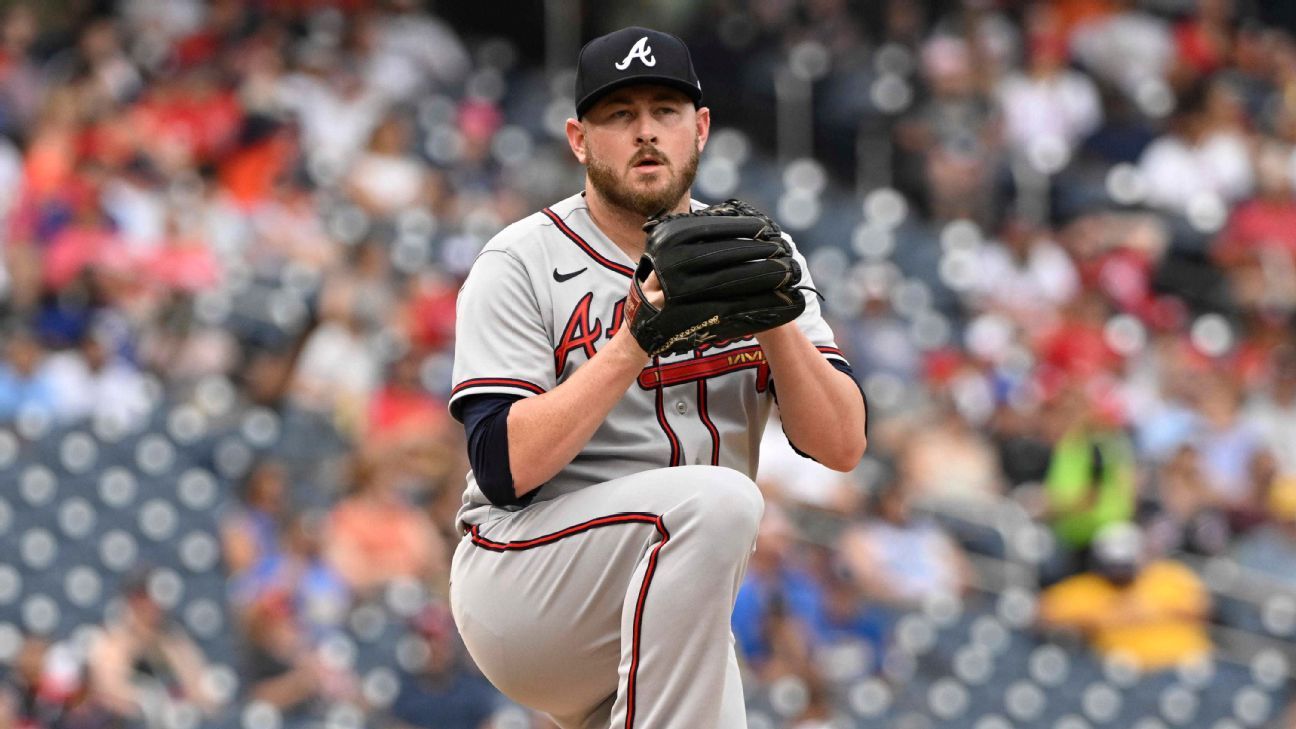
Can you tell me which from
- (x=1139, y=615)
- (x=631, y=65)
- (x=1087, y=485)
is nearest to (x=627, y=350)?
(x=631, y=65)

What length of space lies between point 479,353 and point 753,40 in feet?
34.0

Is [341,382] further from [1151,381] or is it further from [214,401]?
[1151,381]

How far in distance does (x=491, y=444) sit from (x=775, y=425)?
6453mm

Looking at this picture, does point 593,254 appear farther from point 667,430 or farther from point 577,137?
point 667,430

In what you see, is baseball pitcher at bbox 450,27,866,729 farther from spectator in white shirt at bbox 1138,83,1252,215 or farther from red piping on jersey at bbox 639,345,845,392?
spectator in white shirt at bbox 1138,83,1252,215

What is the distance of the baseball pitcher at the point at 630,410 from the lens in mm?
2883

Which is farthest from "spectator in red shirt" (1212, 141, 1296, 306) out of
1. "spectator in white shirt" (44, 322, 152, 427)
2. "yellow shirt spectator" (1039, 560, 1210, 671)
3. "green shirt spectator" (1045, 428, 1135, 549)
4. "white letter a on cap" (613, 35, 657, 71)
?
"white letter a on cap" (613, 35, 657, 71)

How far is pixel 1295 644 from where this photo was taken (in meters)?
9.01

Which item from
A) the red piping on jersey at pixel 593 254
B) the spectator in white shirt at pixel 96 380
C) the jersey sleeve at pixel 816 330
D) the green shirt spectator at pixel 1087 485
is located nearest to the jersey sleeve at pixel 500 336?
the red piping on jersey at pixel 593 254

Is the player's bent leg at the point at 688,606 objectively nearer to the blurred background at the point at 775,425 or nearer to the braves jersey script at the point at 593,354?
the braves jersey script at the point at 593,354

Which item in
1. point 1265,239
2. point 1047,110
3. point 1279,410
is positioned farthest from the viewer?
point 1047,110

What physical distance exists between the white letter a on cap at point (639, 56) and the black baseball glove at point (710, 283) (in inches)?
12.6

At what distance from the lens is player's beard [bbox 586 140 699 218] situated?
10.4ft

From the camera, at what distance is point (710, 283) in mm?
2834
